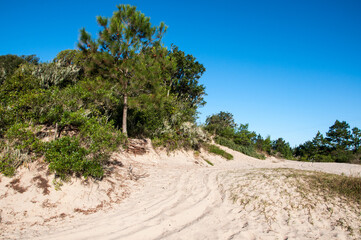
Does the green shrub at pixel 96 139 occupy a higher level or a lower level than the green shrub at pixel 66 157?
higher

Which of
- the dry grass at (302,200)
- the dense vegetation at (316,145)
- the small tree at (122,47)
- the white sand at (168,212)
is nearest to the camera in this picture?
the white sand at (168,212)

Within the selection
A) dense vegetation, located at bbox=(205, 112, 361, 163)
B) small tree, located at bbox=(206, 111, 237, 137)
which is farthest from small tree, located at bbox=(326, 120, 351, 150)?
small tree, located at bbox=(206, 111, 237, 137)

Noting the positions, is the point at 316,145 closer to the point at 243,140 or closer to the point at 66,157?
the point at 243,140

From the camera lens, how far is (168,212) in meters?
4.38

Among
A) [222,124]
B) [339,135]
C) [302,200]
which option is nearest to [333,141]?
[339,135]

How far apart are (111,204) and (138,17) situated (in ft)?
31.6

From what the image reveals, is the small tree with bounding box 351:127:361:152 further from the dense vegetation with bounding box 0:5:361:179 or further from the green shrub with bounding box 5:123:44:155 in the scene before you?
the green shrub with bounding box 5:123:44:155

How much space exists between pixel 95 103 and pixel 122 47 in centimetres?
331

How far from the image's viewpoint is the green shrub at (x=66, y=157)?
15.2ft

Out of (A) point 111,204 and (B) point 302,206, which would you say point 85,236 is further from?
(B) point 302,206

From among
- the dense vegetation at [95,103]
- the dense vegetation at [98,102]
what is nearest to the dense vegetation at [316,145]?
the dense vegetation at [98,102]

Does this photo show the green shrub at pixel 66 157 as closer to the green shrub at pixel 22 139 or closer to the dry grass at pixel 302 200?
the green shrub at pixel 22 139

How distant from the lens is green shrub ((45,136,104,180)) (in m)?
4.63

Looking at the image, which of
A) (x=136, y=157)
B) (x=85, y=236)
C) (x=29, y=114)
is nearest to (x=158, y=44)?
(x=136, y=157)
